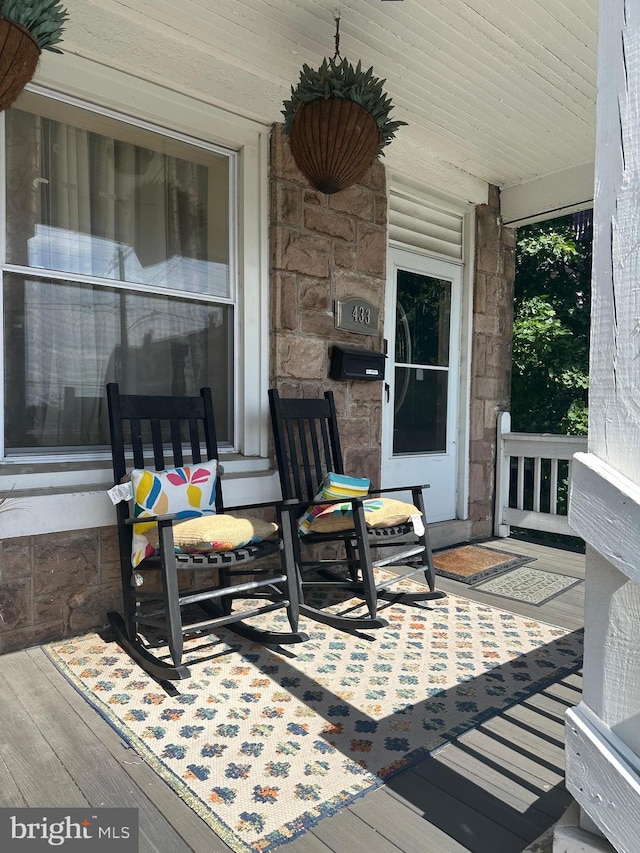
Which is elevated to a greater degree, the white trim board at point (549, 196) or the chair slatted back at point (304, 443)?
the white trim board at point (549, 196)

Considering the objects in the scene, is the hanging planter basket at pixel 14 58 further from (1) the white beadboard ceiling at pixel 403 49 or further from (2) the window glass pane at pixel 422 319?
(2) the window glass pane at pixel 422 319

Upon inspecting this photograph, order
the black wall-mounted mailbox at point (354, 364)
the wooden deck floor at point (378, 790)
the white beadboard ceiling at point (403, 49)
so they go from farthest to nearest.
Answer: the black wall-mounted mailbox at point (354, 364), the white beadboard ceiling at point (403, 49), the wooden deck floor at point (378, 790)

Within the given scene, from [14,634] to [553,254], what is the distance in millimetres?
5788

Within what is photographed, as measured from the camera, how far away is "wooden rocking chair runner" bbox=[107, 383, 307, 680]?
1960 mm

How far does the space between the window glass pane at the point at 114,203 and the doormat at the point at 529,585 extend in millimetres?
2063

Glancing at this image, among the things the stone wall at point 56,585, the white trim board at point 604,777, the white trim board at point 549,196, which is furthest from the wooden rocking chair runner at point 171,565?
the white trim board at point 549,196

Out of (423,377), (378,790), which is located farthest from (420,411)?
(378,790)

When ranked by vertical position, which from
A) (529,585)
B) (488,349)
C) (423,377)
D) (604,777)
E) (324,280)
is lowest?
(529,585)

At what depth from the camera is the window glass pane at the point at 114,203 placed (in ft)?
7.63

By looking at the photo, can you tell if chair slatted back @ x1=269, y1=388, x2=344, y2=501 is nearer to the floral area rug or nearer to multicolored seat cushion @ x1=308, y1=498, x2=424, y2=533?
multicolored seat cushion @ x1=308, y1=498, x2=424, y2=533

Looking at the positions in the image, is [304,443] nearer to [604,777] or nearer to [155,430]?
[155,430]

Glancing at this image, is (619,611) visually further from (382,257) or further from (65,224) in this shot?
(382,257)

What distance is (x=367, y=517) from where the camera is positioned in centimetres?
255

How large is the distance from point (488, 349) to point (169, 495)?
2.77 m
